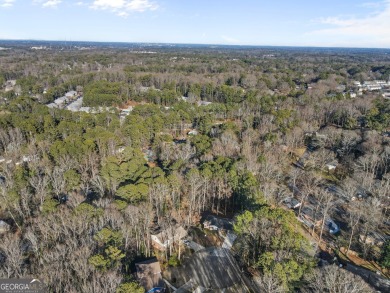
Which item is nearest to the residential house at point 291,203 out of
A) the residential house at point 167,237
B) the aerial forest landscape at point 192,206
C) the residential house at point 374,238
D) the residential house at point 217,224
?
the aerial forest landscape at point 192,206

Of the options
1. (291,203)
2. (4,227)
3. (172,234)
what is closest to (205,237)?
(172,234)

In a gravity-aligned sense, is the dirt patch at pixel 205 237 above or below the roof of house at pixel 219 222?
below

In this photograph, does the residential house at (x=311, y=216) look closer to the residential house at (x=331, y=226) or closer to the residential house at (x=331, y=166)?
the residential house at (x=331, y=226)

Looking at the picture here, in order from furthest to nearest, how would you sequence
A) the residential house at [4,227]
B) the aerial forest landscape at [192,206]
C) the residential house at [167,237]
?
1. the residential house at [4,227]
2. the residential house at [167,237]
3. the aerial forest landscape at [192,206]

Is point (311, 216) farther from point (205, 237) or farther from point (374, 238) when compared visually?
point (205, 237)

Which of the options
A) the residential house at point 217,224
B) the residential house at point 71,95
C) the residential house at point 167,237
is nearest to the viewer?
the residential house at point 167,237

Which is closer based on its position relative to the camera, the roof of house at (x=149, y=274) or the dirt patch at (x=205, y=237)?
the roof of house at (x=149, y=274)

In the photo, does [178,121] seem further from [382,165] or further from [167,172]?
[382,165]
